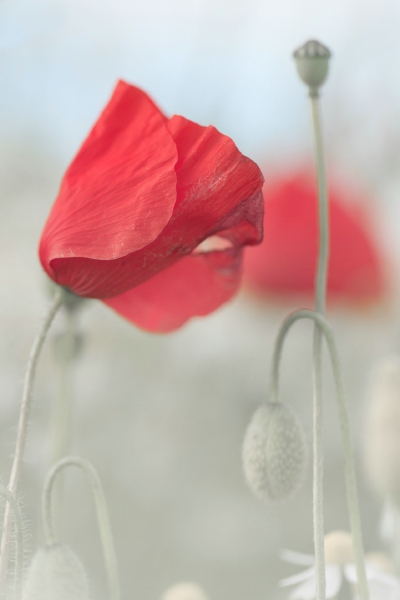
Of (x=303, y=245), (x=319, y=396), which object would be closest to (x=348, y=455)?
(x=319, y=396)

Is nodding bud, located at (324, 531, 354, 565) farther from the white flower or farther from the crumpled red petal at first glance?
the crumpled red petal

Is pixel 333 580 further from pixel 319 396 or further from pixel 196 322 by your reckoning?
pixel 196 322

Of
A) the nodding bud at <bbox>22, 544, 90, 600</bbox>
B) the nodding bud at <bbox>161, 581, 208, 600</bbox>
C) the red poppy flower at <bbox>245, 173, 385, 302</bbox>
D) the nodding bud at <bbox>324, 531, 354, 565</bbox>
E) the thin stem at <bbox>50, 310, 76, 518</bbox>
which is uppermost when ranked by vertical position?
the red poppy flower at <bbox>245, 173, 385, 302</bbox>

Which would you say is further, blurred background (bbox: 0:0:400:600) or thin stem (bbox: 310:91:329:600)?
blurred background (bbox: 0:0:400:600)

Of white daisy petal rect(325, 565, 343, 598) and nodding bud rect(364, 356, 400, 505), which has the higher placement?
nodding bud rect(364, 356, 400, 505)

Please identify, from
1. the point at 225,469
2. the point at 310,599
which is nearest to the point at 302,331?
the point at 225,469

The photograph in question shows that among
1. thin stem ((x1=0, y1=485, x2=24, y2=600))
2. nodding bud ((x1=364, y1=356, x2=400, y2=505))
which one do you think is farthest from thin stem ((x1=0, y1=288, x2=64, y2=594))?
nodding bud ((x1=364, y1=356, x2=400, y2=505))
